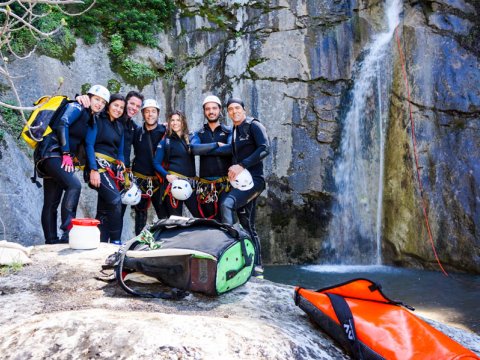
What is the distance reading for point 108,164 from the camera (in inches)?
195

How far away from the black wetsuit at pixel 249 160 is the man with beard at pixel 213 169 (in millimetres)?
175

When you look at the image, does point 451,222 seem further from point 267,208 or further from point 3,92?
point 3,92

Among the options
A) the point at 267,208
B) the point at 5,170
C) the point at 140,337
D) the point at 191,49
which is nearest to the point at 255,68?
the point at 191,49

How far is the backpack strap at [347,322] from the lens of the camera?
2238 millimetres

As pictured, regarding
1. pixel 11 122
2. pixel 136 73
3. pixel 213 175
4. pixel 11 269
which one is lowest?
pixel 11 269

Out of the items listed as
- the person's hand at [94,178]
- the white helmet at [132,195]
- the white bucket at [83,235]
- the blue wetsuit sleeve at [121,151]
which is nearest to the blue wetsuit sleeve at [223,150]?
the white helmet at [132,195]

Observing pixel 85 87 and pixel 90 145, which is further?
pixel 85 87

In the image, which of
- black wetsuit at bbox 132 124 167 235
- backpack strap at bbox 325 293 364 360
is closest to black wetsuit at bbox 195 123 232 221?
black wetsuit at bbox 132 124 167 235

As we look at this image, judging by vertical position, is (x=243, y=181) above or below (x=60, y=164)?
below

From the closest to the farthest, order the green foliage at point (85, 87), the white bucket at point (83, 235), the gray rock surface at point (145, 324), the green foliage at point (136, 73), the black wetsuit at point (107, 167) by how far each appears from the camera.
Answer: the gray rock surface at point (145, 324) < the white bucket at point (83, 235) < the black wetsuit at point (107, 167) < the green foliage at point (85, 87) < the green foliage at point (136, 73)

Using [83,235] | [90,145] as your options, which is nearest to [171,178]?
[90,145]

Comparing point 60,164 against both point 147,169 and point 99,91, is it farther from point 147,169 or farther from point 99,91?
point 147,169

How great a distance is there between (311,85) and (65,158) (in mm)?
6505

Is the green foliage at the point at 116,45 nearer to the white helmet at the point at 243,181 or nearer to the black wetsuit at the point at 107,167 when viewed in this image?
the black wetsuit at the point at 107,167
